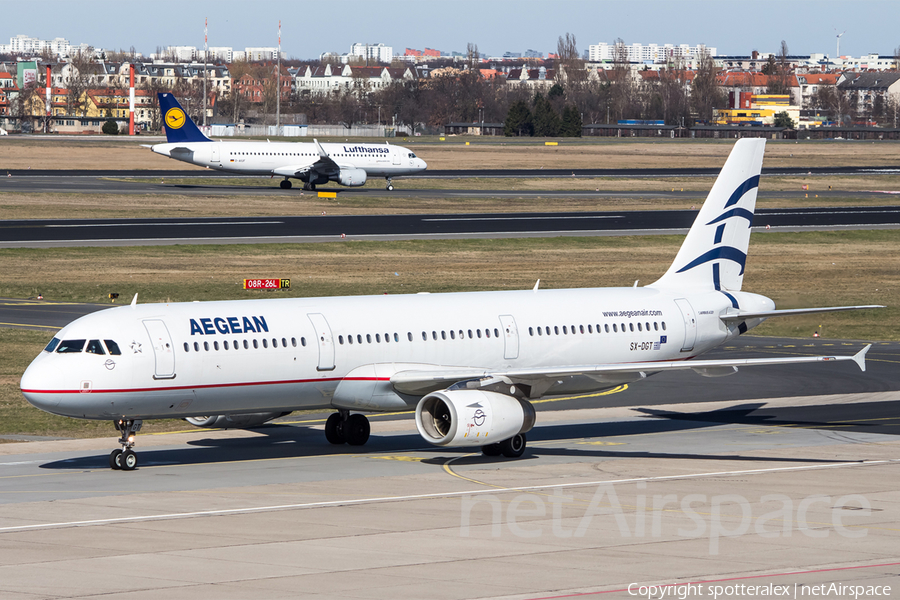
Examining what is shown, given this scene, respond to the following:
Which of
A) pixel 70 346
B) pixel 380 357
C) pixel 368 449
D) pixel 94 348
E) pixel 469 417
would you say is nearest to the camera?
pixel 94 348

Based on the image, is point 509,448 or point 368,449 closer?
point 509,448

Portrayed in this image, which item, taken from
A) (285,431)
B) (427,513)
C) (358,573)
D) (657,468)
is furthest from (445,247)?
(358,573)

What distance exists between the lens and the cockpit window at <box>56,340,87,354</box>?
29.7 meters

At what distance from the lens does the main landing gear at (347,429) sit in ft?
116

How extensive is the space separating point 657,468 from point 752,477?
8.15 feet

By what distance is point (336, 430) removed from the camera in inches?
1401

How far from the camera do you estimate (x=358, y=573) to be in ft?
68.1

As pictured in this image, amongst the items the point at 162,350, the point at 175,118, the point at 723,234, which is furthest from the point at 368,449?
the point at 175,118

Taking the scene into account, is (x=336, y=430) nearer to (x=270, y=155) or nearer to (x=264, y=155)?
(x=270, y=155)

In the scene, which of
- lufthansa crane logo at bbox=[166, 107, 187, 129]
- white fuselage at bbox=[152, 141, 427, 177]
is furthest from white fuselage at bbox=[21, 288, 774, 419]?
lufthansa crane logo at bbox=[166, 107, 187, 129]

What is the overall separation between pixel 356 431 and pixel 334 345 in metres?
3.83

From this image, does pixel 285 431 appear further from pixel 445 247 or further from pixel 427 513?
pixel 445 247

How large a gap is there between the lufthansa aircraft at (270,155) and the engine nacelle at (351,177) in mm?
98

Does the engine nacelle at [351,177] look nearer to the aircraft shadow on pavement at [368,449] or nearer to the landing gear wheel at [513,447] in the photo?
the aircraft shadow on pavement at [368,449]
